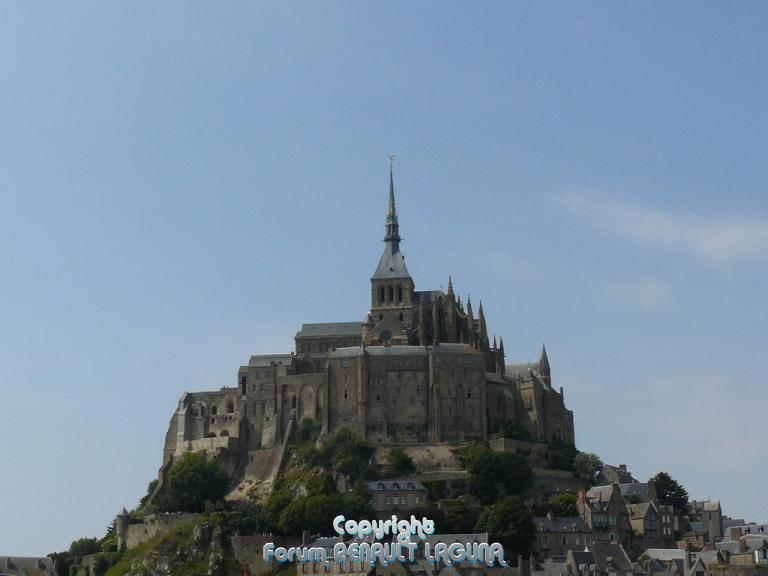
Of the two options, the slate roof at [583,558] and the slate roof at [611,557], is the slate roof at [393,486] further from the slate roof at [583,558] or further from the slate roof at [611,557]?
the slate roof at [583,558]

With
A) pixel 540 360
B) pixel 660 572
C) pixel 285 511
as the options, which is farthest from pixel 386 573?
pixel 540 360

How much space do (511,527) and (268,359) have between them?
143 feet

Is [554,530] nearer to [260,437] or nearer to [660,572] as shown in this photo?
[660,572]

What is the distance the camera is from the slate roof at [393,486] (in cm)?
11850

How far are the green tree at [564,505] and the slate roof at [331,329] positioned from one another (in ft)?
113

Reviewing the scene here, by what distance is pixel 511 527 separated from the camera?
353 ft

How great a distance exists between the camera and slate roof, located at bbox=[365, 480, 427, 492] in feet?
389

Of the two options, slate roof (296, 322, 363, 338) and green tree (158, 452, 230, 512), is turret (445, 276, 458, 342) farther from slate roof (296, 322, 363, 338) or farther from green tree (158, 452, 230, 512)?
green tree (158, 452, 230, 512)

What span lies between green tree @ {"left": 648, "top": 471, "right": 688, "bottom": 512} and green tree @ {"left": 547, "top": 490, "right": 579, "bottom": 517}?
1205 cm

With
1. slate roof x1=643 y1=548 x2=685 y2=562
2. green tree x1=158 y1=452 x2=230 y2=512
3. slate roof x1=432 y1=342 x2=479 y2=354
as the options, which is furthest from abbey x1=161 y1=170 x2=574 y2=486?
slate roof x1=643 y1=548 x2=685 y2=562

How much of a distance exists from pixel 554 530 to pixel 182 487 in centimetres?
3597

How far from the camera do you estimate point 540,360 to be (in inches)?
5664

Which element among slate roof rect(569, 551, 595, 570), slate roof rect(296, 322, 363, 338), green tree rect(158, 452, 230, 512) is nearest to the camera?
slate roof rect(569, 551, 595, 570)

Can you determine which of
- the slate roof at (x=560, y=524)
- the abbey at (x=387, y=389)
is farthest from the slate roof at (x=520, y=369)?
the slate roof at (x=560, y=524)
